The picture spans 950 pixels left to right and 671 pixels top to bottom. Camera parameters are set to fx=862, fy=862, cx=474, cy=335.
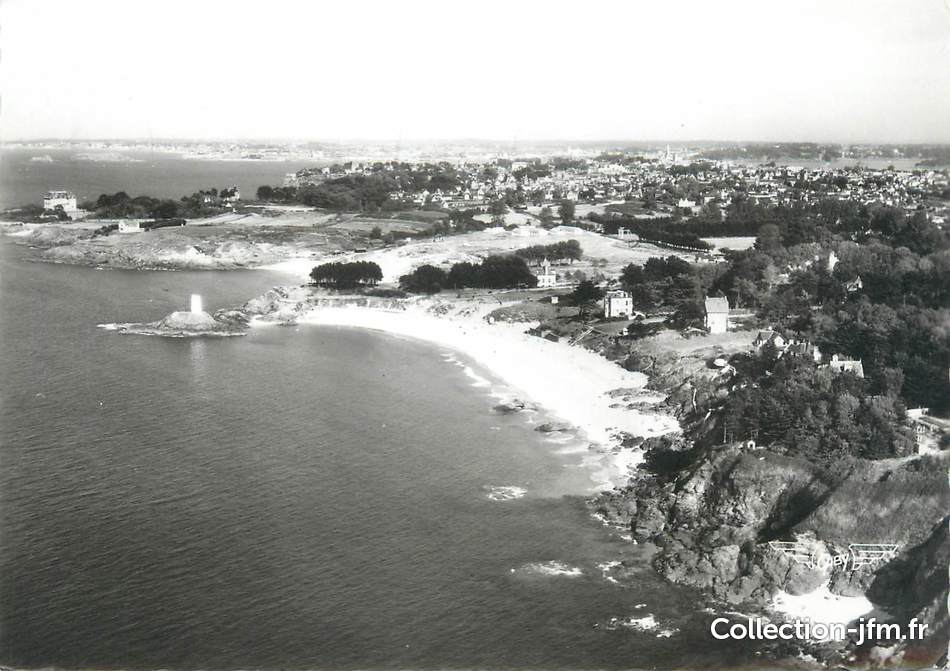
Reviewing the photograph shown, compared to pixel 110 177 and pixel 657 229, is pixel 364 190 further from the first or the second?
pixel 110 177

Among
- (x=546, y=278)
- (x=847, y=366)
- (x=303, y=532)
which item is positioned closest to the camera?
(x=303, y=532)

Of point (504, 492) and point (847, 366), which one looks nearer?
point (504, 492)

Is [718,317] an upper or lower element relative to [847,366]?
lower

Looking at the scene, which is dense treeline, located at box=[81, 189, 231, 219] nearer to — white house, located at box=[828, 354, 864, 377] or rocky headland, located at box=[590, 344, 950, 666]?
white house, located at box=[828, 354, 864, 377]

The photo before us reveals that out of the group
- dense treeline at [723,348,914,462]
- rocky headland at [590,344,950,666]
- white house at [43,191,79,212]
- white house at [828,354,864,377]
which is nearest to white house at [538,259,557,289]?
dense treeline at [723,348,914,462]

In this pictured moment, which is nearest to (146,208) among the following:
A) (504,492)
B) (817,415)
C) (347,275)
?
(347,275)

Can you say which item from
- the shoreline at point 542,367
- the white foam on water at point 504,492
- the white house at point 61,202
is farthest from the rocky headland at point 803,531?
the white house at point 61,202

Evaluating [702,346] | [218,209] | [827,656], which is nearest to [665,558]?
[827,656]

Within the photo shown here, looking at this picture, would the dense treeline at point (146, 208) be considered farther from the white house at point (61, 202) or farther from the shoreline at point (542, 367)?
the shoreline at point (542, 367)
